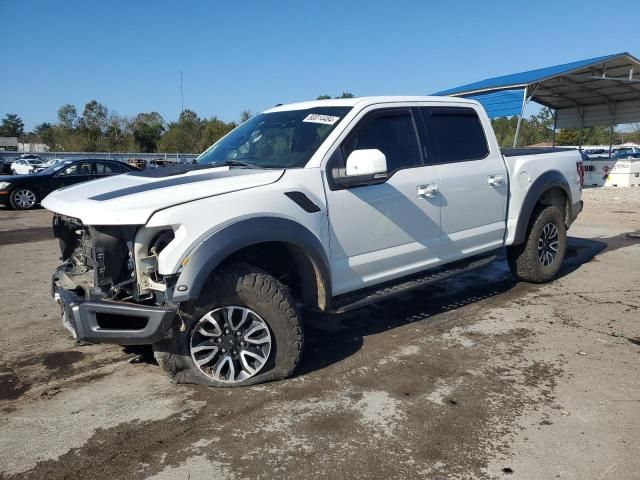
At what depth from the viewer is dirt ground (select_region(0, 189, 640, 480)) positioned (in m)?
2.80

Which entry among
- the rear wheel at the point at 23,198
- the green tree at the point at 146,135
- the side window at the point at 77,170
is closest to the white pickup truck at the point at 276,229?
the side window at the point at 77,170

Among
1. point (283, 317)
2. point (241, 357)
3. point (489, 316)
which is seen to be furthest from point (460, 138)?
point (241, 357)

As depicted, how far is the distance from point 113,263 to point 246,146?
1.71 meters

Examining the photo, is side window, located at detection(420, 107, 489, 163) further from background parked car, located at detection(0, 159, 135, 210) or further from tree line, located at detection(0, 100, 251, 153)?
tree line, located at detection(0, 100, 251, 153)

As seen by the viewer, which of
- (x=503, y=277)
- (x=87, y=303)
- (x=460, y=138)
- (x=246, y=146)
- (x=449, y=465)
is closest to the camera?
(x=449, y=465)

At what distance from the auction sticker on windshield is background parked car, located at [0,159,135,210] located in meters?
12.4

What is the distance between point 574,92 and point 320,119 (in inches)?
853

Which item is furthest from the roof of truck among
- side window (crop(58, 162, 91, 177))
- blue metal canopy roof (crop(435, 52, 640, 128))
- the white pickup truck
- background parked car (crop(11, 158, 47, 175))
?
background parked car (crop(11, 158, 47, 175))

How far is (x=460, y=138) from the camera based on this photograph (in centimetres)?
507

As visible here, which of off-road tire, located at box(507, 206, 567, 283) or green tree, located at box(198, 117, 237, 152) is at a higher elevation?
green tree, located at box(198, 117, 237, 152)

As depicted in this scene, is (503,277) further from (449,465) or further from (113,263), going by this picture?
(113,263)

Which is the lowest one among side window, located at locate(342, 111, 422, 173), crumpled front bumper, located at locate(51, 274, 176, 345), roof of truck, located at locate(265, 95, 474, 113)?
crumpled front bumper, located at locate(51, 274, 176, 345)

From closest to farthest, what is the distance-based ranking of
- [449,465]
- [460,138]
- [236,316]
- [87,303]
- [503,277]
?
1. [449,465]
2. [87,303]
3. [236,316]
4. [460,138]
5. [503,277]

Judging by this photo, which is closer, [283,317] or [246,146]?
[283,317]
